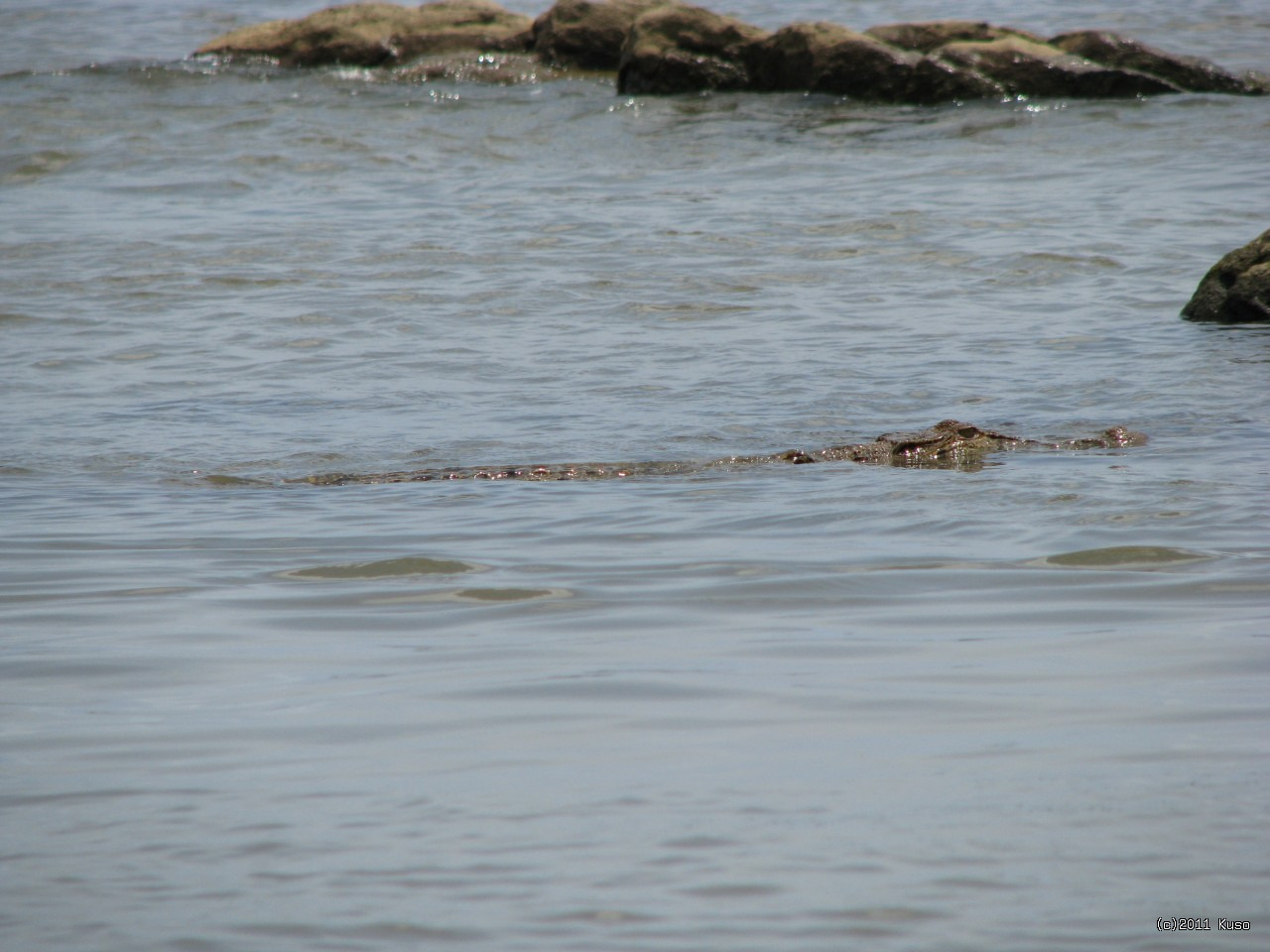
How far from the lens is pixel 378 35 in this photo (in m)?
19.8

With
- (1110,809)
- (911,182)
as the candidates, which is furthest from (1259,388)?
(911,182)

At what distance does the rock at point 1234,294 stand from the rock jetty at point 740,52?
8564 mm

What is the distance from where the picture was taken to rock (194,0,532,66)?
64.4 feet

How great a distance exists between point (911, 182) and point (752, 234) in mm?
2539

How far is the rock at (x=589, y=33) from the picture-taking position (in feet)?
62.7

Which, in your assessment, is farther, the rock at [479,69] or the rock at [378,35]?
the rock at [378,35]

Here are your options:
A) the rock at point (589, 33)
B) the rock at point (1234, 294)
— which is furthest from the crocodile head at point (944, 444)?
the rock at point (589, 33)

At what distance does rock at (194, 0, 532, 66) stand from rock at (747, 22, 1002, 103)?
3706mm

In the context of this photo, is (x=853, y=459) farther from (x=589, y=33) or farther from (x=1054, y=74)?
(x=589, y=33)

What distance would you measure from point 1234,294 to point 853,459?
3654 mm

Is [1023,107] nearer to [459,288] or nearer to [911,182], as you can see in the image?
[911,182]

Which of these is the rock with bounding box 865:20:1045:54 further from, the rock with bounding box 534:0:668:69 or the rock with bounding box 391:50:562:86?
the rock with bounding box 391:50:562:86

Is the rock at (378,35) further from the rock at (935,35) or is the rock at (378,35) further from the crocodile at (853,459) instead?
the crocodile at (853,459)

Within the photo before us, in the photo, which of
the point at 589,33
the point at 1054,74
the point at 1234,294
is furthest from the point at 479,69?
the point at 1234,294
